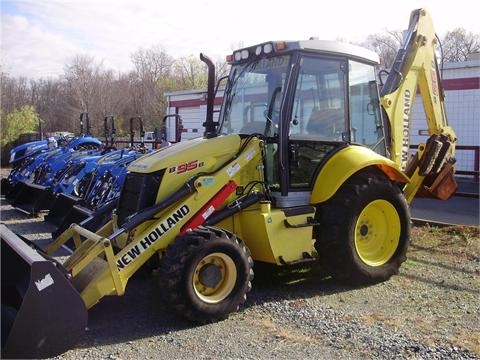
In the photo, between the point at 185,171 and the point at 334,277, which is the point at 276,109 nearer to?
the point at 185,171

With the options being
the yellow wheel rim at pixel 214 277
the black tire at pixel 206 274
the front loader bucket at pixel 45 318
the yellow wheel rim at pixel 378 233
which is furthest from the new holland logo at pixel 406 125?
the front loader bucket at pixel 45 318

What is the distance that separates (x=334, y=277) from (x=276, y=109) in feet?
6.23

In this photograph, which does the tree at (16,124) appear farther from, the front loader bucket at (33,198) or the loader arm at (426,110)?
the loader arm at (426,110)

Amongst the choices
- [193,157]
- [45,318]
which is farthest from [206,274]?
[45,318]

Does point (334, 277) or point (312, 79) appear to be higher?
point (312, 79)

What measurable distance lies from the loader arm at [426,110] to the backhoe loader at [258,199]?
0.04m

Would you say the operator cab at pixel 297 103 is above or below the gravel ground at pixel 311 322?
above

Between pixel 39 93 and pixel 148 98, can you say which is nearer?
pixel 148 98

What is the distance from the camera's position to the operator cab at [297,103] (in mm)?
5711

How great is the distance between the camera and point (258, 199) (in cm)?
558

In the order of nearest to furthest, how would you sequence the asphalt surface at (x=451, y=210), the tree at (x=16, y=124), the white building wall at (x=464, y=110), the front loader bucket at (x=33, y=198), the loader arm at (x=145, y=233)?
the loader arm at (x=145, y=233) < the asphalt surface at (x=451, y=210) < the front loader bucket at (x=33, y=198) < the white building wall at (x=464, y=110) < the tree at (x=16, y=124)

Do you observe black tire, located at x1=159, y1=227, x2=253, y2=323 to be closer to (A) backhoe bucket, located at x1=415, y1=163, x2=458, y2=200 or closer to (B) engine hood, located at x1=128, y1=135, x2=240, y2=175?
(B) engine hood, located at x1=128, y1=135, x2=240, y2=175

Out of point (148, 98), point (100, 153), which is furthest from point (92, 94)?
point (100, 153)

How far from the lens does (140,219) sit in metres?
5.00
